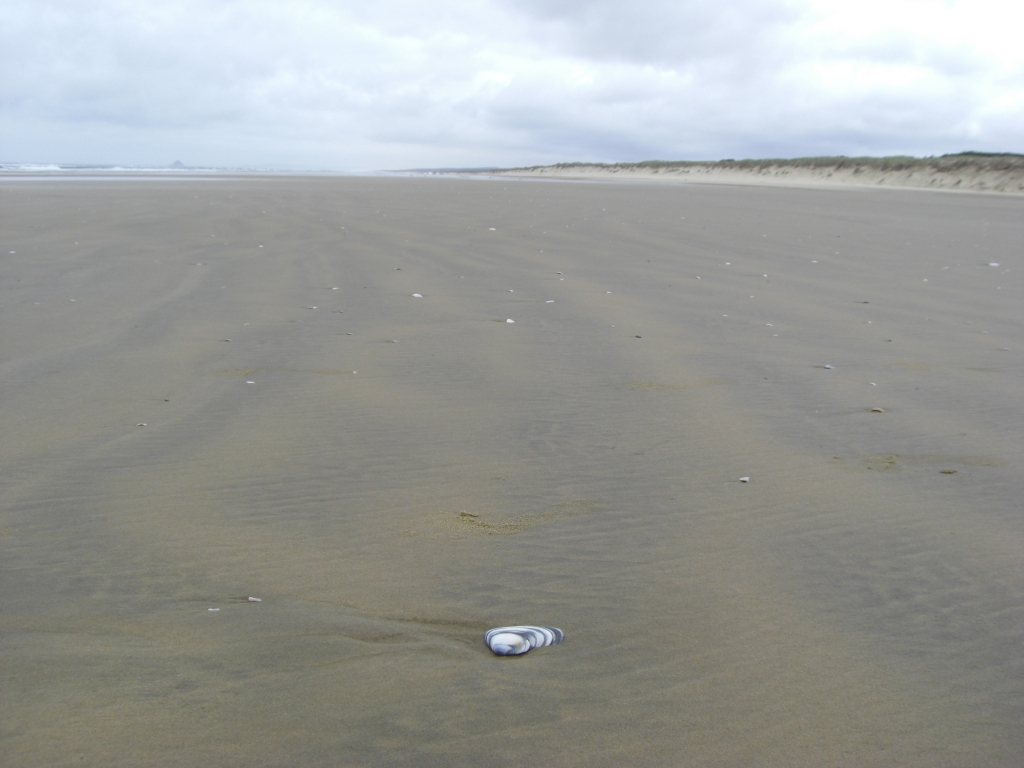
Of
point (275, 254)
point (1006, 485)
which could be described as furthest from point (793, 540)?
point (275, 254)

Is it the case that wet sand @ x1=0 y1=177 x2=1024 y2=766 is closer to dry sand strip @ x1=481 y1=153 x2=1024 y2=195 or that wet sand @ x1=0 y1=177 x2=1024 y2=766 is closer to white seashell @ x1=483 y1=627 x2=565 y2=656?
white seashell @ x1=483 y1=627 x2=565 y2=656

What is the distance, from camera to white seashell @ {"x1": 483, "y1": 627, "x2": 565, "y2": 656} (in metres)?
1.49

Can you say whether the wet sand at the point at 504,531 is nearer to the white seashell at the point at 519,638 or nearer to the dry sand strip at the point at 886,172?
the white seashell at the point at 519,638

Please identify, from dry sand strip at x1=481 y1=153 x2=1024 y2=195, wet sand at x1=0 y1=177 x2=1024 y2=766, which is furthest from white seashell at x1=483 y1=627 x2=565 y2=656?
dry sand strip at x1=481 y1=153 x2=1024 y2=195

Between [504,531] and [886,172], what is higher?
[886,172]

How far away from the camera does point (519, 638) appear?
1.52m

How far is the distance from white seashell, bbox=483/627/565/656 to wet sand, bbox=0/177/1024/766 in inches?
0.9

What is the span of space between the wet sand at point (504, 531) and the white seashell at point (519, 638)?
24 millimetres

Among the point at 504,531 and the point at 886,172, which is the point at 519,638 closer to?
the point at 504,531

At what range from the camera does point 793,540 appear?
1961 millimetres

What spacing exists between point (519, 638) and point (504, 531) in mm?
495

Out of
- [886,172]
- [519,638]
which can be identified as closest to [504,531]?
[519,638]

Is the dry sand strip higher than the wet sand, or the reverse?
the dry sand strip

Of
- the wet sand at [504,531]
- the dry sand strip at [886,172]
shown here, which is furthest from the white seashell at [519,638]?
the dry sand strip at [886,172]
